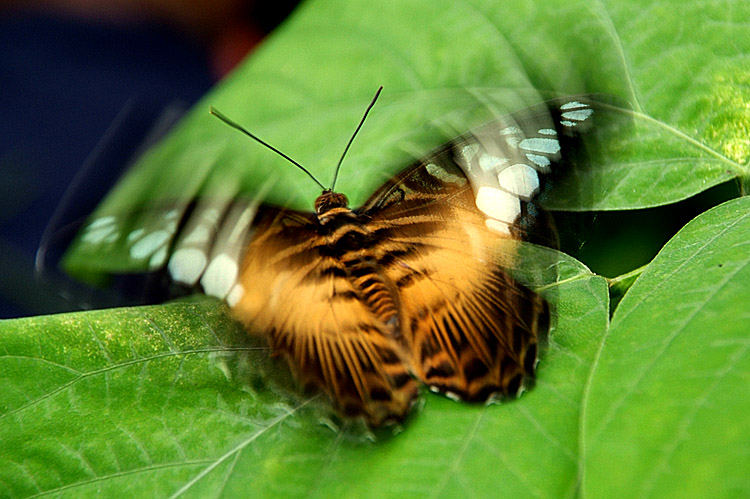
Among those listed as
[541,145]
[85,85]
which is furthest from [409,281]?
[85,85]

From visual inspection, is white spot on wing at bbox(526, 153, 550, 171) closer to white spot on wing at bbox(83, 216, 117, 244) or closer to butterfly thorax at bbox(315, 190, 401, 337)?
butterfly thorax at bbox(315, 190, 401, 337)

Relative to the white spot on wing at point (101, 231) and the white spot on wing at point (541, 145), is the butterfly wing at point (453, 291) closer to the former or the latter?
the white spot on wing at point (541, 145)

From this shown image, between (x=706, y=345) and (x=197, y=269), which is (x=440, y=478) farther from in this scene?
(x=197, y=269)

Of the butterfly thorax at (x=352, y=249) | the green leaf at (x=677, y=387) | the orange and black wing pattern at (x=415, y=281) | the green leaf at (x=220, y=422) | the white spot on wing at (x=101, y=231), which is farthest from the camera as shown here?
the white spot on wing at (x=101, y=231)

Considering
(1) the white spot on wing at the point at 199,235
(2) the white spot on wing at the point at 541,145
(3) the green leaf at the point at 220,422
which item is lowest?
(3) the green leaf at the point at 220,422


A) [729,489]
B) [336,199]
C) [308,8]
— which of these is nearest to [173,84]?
[308,8]

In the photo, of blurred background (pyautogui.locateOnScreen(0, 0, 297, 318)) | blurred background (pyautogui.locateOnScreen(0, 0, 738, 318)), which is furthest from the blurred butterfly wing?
blurred background (pyautogui.locateOnScreen(0, 0, 297, 318))

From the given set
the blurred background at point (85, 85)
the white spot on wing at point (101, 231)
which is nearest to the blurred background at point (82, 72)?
the blurred background at point (85, 85)

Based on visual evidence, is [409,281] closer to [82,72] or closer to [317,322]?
[317,322]
